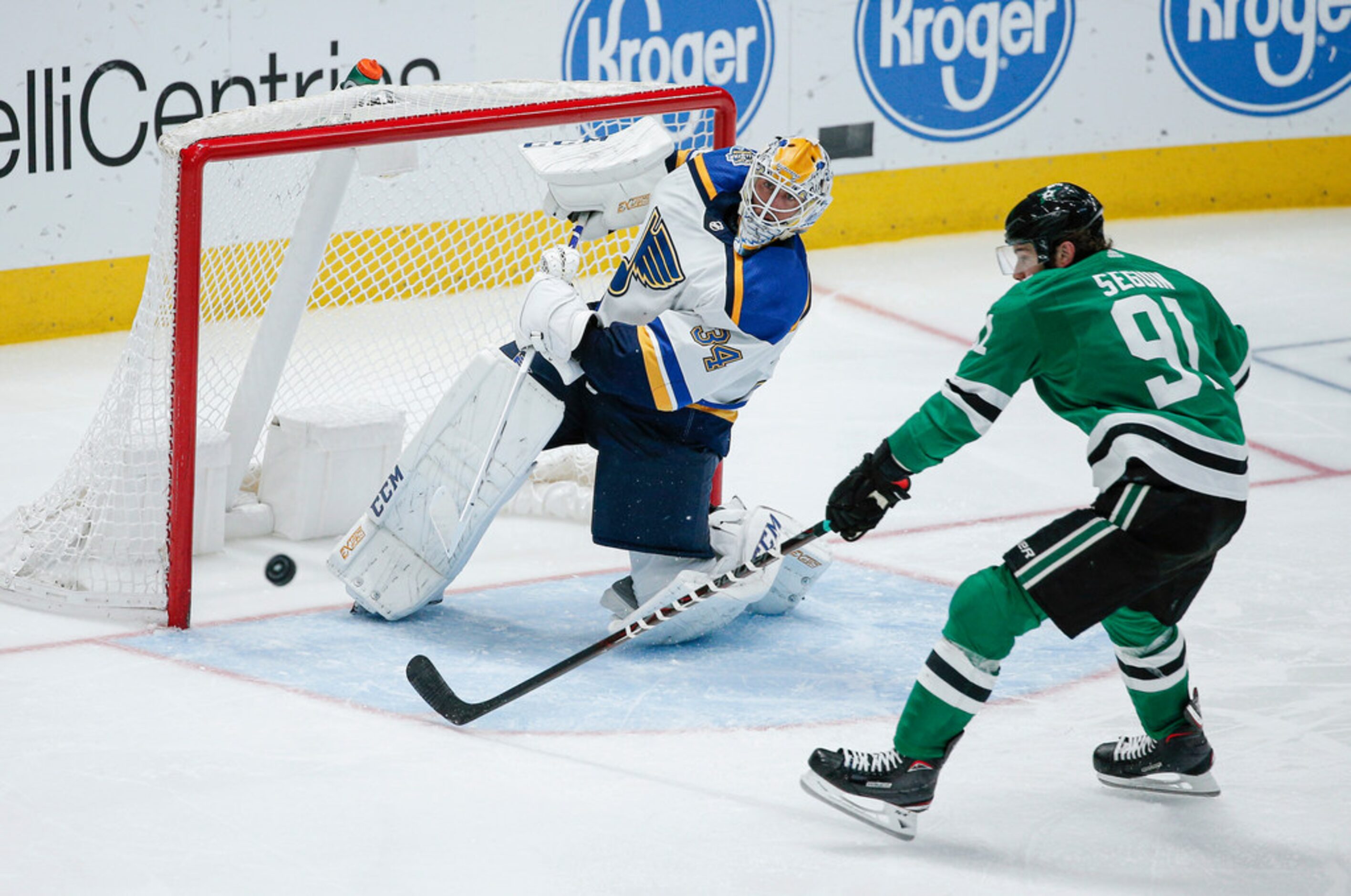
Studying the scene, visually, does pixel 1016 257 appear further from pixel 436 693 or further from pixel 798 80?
pixel 798 80

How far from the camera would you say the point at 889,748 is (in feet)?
10.5

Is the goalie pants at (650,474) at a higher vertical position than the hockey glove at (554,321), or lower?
lower

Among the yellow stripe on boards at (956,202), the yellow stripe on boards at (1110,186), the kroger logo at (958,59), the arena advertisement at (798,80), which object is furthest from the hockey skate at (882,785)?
the kroger logo at (958,59)

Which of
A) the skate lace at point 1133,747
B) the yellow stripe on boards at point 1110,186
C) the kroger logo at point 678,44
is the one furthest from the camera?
the yellow stripe on boards at point 1110,186

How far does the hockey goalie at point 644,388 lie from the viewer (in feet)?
11.2

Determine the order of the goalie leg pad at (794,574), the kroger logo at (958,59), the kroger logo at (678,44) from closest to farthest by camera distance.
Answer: the goalie leg pad at (794,574)
the kroger logo at (678,44)
the kroger logo at (958,59)

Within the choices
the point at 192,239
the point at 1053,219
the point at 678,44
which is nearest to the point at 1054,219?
the point at 1053,219

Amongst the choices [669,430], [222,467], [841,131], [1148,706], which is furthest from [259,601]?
[841,131]

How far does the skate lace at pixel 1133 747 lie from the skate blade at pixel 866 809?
1.47ft

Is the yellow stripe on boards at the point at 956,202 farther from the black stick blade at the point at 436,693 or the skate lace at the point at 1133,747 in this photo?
the skate lace at the point at 1133,747

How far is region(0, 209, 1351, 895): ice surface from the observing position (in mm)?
2781

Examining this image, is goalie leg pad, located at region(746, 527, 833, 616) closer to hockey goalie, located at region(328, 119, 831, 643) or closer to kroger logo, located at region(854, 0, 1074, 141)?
hockey goalie, located at region(328, 119, 831, 643)

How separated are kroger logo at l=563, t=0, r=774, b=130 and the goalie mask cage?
52.1 inches

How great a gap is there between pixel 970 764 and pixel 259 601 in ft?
5.13
